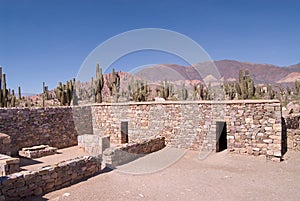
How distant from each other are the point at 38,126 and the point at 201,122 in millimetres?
8105

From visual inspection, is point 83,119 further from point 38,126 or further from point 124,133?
point 38,126

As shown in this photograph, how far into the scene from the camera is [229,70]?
9619 cm

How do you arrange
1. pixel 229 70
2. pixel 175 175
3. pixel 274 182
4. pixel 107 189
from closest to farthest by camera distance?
pixel 107 189
pixel 274 182
pixel 175 175
pixel 229 70

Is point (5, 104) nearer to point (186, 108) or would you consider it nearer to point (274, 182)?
point (186, 108)

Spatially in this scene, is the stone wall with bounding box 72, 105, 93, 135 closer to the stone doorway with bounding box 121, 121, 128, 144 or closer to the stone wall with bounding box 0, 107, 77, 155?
the stone wall with bounding box 0, 107, 77, 155

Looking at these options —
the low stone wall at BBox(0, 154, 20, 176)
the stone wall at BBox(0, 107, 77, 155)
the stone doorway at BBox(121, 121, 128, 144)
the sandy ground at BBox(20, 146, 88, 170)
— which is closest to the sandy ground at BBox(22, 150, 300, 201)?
the low stone wall at BBox(0, 154, 20, 176)

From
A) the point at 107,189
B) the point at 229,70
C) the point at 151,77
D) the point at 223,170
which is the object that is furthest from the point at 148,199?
the point at 229,70

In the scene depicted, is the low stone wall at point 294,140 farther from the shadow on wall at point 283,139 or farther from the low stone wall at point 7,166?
the low stone wall at point 7,166

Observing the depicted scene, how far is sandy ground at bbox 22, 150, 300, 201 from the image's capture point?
5840mm

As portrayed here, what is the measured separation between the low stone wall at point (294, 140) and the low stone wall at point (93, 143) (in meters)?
7.61

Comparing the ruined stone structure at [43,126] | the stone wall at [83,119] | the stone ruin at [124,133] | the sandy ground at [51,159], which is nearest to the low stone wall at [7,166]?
the stone ruin at [124,133]

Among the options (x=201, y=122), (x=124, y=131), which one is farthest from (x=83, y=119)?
(x=201, y=122)

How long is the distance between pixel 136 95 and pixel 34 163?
1364 cm

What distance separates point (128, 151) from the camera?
29.6ft
